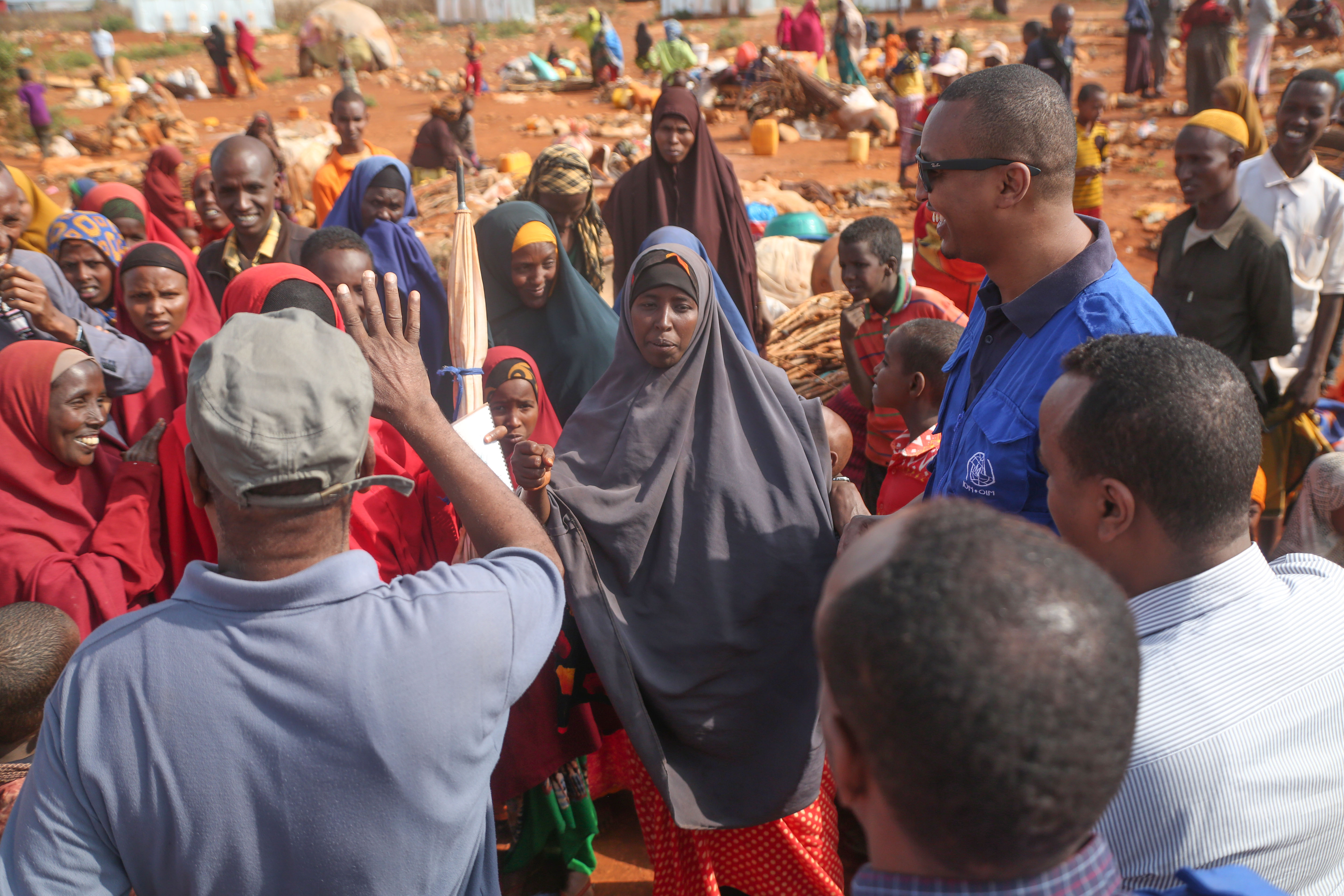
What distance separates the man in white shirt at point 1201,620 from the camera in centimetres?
122

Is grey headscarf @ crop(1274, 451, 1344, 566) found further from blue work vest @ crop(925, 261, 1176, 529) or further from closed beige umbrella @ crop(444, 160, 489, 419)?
closed beige umbrella @ crop(444, 160, 489, 419)

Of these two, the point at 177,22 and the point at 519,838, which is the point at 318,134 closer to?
the point at 519,838

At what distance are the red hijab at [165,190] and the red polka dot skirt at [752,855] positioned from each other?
671 cm

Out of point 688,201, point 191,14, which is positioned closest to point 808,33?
point 688,201

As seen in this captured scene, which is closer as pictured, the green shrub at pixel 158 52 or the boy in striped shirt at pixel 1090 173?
the boy in striped shirt at pixel 1090 173

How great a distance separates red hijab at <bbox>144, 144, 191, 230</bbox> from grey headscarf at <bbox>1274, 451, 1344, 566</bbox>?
25.8ft

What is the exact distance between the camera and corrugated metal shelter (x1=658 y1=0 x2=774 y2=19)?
32.4 metres

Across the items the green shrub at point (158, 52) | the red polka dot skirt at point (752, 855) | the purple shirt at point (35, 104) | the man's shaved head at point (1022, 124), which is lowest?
the red polka dot skirt at point (752, 855)

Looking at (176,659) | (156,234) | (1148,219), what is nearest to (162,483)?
(176,659)

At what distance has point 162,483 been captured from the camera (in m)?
2.92

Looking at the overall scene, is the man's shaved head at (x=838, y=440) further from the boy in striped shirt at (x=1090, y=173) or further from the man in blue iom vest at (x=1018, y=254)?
the boy in striped shirt at (x=1090, y=173)

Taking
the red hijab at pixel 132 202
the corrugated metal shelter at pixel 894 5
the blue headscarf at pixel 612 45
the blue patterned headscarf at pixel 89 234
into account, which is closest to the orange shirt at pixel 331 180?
the red hijab at pixel 132 202

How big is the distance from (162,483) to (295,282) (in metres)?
0.80

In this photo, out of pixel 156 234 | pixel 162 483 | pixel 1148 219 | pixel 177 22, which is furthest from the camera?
pixel 177 22
